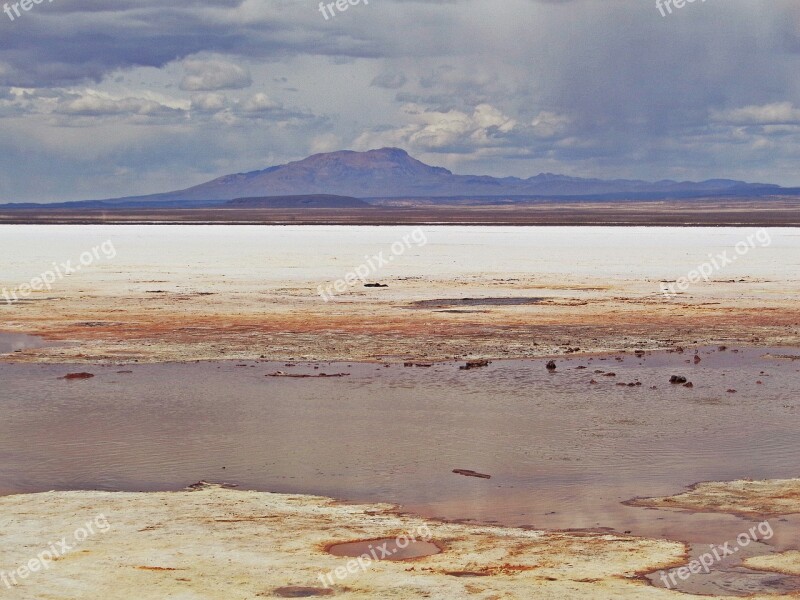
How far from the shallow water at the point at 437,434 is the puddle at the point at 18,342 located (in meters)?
2.12

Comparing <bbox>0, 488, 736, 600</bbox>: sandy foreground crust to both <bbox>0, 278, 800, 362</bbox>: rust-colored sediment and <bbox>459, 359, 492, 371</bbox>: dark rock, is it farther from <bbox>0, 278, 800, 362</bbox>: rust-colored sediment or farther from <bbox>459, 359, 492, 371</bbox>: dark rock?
<bbox>0, 278, 800, 362</bbox>: rust-colored sediment

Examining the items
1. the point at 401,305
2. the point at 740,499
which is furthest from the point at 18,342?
the point at 740,499

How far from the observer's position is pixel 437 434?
14766 mm

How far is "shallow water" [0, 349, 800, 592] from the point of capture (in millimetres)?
11742

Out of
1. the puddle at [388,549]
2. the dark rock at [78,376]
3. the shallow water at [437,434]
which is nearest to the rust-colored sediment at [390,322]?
the dark rock at [78,376]

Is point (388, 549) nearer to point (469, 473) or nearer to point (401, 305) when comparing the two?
point (469, 473)

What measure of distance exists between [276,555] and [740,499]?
498cm

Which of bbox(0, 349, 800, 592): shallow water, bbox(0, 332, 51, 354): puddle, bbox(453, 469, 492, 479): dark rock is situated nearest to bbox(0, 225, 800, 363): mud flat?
bbox(0, 332, 51, 354): puddle

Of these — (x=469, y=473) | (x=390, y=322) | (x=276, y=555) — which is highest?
(x=390, y=322)

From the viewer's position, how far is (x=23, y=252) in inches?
2260

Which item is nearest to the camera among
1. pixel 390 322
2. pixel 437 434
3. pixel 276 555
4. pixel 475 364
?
pixel 276 555

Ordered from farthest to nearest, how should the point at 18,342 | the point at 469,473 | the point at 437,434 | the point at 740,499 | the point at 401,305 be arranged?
1. the point at 401,305
2. the point at 18,342
3. the point at 437,434
4. the point at 469,473
5. the point at 740,499

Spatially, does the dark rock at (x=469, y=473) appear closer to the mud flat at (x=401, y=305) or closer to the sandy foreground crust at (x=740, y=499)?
the sandy foreground crust at (x=740, y=499)

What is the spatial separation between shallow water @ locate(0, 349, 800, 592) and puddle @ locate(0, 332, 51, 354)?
83.5 inches
